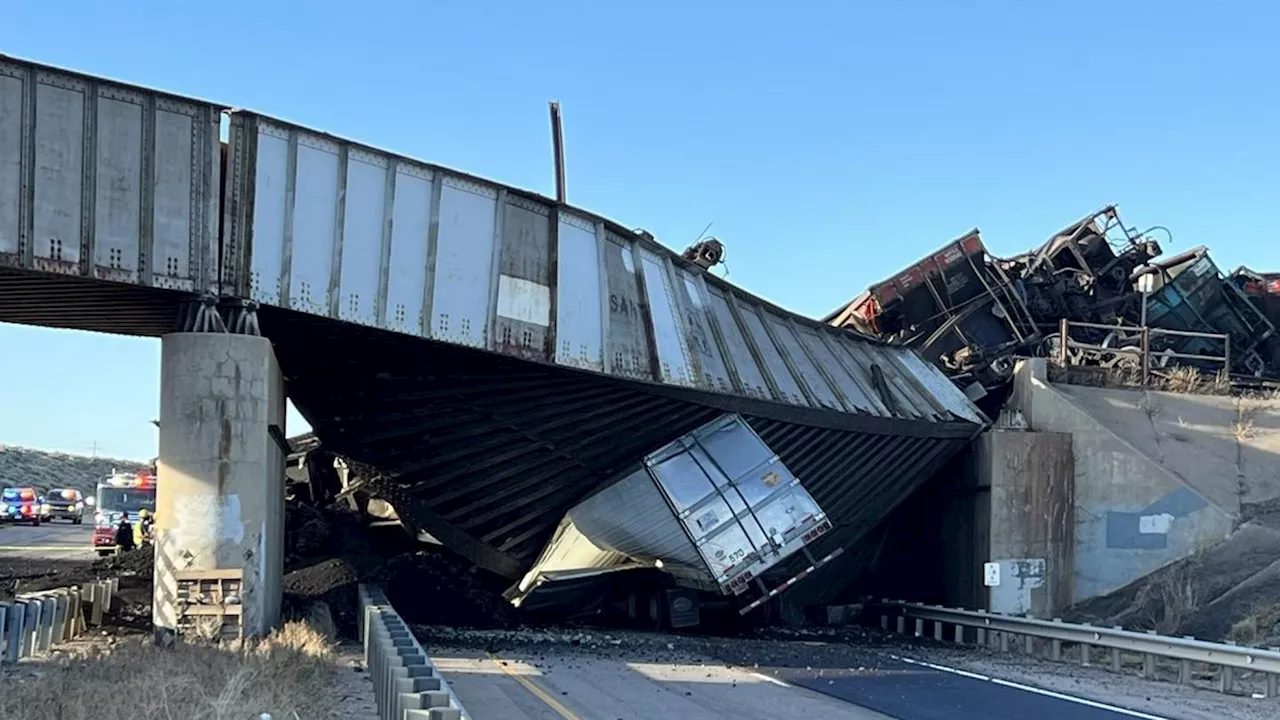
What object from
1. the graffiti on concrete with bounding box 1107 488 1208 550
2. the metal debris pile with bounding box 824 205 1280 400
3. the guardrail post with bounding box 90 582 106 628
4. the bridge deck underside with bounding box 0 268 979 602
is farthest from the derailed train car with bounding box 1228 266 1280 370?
the guardrail post with bounding box 90 582 106 628

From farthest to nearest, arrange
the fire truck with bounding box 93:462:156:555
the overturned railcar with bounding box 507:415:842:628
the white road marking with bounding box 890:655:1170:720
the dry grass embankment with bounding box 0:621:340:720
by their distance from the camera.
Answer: the fire truck with bounding box 93:462:156:555 → the overturned railcar with bounding box 507:415:842:628 → the white road marking with bounding box 890:655:1170:720 → the dry grass embankment with bounding box 0:621:340:720

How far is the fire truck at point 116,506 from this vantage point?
35.5 metres

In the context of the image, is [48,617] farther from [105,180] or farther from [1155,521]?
[1155,521]

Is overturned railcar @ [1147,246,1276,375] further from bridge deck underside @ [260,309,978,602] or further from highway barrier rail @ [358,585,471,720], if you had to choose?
highway barrier rail @ [358,585,471,720]

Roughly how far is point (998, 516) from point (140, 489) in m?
27.7

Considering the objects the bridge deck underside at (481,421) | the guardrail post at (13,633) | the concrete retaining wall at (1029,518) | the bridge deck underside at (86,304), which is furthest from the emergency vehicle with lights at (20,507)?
the guardrail post at (13,633)

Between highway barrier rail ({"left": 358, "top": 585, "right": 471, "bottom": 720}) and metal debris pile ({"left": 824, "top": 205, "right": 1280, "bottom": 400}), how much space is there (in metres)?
19.7

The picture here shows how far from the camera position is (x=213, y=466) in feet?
50.3

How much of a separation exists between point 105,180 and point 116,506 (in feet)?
82.9

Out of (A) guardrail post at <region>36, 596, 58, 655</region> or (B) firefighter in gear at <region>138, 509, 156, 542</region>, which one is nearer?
(A) guardrail post at <region>36, 596, 58, 655</region>

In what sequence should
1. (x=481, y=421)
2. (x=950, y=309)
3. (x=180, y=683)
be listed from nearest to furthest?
(x=180, y=683) → (x=481, y=421) → (x=950, y=309)

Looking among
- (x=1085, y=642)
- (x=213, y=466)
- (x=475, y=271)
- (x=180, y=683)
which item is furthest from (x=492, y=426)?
(x=1085, y=642)

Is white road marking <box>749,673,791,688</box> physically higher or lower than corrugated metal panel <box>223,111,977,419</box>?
lower

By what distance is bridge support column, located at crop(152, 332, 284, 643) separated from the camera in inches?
598
